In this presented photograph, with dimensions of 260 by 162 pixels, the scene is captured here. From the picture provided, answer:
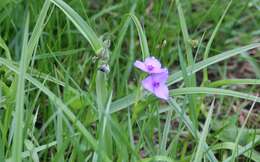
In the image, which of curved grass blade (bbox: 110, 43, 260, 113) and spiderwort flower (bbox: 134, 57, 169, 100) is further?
curved grass blade (bbox: 110, 43, 260, 113)

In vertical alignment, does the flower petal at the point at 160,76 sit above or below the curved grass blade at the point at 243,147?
above

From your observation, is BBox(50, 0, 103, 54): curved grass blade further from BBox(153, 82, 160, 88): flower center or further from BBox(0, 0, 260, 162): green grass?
BBox(153, 82, 160, 88): flower center

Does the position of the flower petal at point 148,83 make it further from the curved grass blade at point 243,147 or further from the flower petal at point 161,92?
the curved grass blade at point 243,147

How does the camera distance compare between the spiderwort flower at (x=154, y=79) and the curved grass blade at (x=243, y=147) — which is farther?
the curved grass blade at (x=243, y=147)

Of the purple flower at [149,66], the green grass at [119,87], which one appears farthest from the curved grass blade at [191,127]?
the purple flower at [149,66]

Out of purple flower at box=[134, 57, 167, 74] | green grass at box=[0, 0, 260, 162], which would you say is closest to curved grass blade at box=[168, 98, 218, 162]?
green grass at box=[0, 0, 260, 162]

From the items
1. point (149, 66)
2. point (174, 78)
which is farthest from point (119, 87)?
point (149, 66)
